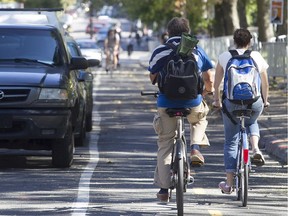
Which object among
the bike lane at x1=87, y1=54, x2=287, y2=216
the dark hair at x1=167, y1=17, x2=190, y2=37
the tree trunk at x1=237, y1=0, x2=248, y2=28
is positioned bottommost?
the tree trunk at x1=237, y1=0, x2=248, y2=28

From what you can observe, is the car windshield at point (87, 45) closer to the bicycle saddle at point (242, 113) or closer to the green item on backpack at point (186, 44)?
the bicycle saddle at point (242, 113)

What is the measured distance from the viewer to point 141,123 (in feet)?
72.7

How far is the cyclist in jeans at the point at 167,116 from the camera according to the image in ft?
33.7

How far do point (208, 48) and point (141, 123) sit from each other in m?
31.7

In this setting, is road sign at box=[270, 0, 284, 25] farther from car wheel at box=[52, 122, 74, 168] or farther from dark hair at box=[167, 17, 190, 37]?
dark hair at box=[167, 17, 190, 37]

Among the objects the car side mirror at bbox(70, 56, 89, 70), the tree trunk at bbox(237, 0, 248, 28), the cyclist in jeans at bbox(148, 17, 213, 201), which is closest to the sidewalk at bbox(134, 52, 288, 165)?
the car side mirror at bbox(70, 56, 89, 70)

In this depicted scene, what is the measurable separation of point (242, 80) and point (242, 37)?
57 centimetres

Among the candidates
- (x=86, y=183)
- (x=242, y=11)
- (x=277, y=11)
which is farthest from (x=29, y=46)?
(x=242, y=11)

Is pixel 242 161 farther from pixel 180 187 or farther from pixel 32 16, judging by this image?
pixel 32 16

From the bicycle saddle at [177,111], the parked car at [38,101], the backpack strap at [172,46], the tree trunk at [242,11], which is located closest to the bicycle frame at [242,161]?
the bicycle saddle at [177,111]

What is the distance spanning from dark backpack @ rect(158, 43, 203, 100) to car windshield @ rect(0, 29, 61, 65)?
4969mm

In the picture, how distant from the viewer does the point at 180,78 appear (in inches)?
395

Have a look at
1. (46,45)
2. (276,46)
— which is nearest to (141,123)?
(46,45)

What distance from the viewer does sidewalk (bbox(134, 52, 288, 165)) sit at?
16266mm
